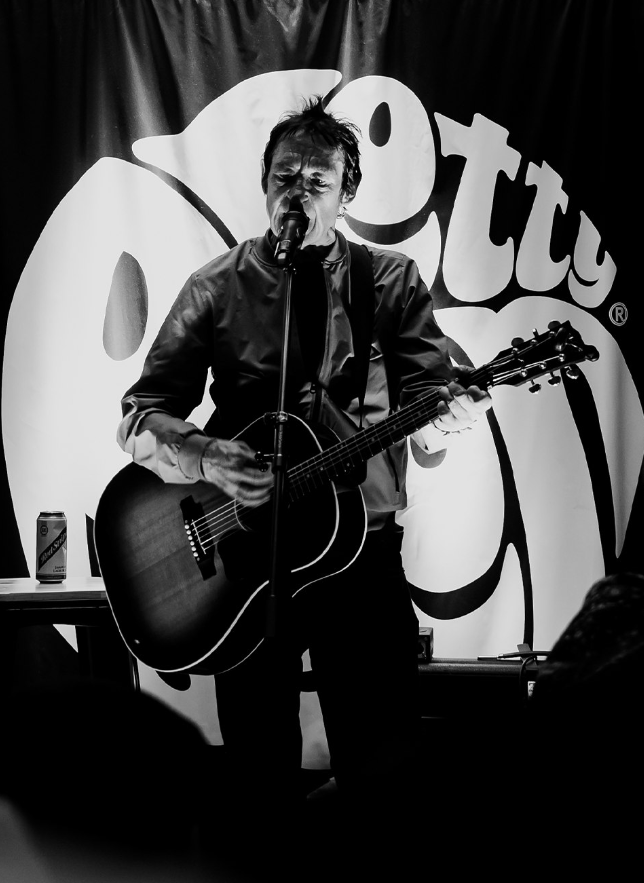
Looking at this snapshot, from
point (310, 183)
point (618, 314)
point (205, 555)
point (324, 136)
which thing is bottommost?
point (205, 555)

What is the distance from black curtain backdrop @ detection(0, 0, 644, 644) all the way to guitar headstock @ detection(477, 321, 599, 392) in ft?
3.16

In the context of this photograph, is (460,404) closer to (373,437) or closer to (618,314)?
(373,437)

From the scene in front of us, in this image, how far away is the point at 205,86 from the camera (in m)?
3.46

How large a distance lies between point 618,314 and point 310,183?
126 centimetres

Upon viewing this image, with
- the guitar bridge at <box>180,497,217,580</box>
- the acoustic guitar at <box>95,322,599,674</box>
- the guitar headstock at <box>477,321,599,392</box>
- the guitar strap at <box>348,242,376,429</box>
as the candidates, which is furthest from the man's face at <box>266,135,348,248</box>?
the guitar bridge at <box>180,497,217,580</box>

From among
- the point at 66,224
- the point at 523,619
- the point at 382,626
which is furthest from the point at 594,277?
the point at 66,224

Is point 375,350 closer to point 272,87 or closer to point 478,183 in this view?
point 478,183

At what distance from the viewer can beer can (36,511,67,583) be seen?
118 inches

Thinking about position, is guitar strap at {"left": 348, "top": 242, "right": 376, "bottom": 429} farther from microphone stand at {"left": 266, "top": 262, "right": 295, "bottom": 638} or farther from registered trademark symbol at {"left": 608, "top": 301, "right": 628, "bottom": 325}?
registered trademark symbol at {"left": 608, "top": 301, "right": 628, "bottom": 325}

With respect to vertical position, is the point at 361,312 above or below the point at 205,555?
above

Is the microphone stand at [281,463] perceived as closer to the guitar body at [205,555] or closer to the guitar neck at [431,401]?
the guitar body at [205,555]

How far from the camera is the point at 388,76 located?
3.40 meters

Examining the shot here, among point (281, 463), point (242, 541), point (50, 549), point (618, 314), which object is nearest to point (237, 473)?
point (242, 541)

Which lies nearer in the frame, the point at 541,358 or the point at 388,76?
the point at 541,358
